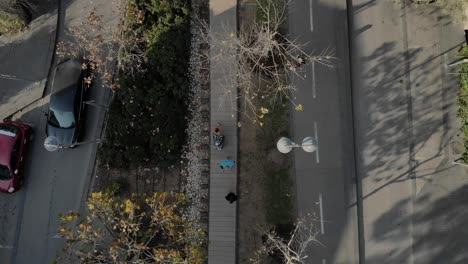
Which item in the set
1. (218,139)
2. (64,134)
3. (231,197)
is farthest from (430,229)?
(64,134)

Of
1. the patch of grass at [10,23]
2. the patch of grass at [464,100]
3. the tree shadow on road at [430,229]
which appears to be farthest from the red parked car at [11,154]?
the patch of grass at [464,100]

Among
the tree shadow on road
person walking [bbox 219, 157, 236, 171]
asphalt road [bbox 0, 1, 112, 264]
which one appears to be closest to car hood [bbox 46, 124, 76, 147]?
asphalt road [bbox 0, 1, 112, 264]

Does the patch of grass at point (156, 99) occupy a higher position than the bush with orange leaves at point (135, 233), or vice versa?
the patch of grass at point (156, 99)

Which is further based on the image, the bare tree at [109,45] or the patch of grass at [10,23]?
the patch of grass at [10,23]

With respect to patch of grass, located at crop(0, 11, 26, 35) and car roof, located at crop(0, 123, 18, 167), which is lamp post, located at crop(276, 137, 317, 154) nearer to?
car roof, located at crop(0, 123, 18, 167)

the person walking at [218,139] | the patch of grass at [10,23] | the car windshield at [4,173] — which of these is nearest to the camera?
the person walking at [218,139]

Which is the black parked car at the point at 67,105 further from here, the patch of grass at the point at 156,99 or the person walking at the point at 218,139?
the person walking at the point at 218,139

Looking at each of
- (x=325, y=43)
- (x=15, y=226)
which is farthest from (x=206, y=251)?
(x=325, y=43)
